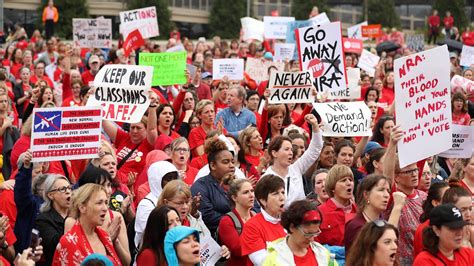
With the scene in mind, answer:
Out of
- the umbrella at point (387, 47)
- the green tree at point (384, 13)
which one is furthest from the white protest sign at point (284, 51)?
the green tree at point (384, 13)

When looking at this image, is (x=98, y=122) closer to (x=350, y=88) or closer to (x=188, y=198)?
(x=188, y=198)

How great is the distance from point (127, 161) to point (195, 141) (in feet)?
4.59

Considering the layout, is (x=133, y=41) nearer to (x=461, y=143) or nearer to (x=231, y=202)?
(x=461, y=143)

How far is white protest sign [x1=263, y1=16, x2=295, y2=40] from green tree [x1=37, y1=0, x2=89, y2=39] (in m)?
17.9

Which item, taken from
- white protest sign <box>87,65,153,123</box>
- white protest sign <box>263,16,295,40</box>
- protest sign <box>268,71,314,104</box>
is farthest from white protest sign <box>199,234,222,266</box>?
white protest sign <box>263,16,295,40</box>

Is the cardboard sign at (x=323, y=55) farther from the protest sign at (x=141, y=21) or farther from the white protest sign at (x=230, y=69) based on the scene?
the protest sign at (x=141, y=21)

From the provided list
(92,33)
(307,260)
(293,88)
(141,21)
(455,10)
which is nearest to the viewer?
(307,260)

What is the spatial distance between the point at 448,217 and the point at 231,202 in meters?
2.48

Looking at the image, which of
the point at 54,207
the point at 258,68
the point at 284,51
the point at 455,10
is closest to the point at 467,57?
the point at 258,68

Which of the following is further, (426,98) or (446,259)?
(426,98)

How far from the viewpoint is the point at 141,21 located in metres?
22.3

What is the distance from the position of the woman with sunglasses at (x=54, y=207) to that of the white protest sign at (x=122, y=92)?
10.8 feet

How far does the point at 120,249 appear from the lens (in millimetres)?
9086

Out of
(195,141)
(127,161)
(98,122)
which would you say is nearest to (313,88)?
(195,141)
